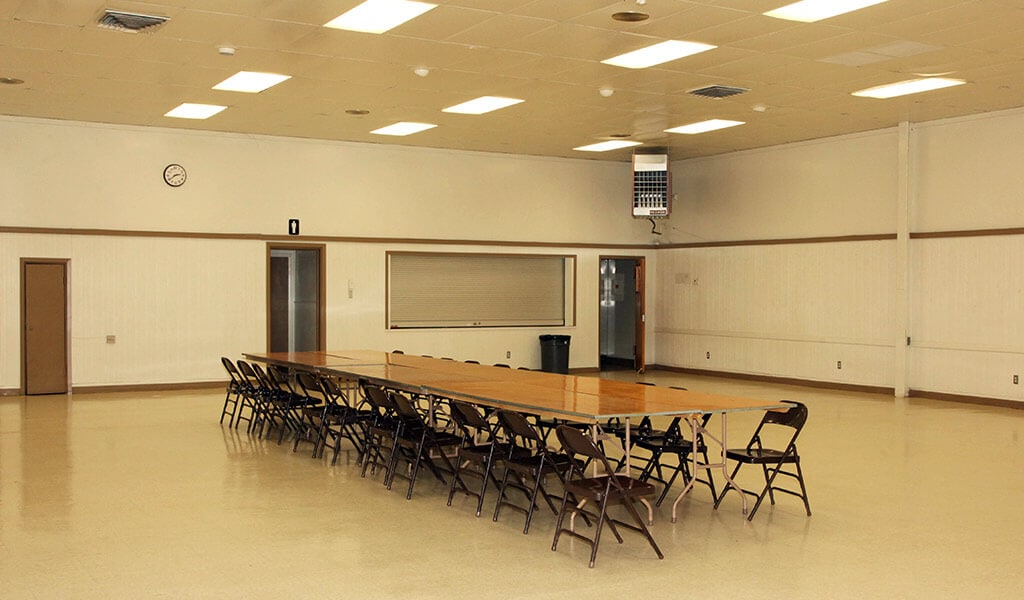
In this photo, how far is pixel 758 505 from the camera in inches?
233

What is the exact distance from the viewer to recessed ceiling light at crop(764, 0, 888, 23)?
22.9ft

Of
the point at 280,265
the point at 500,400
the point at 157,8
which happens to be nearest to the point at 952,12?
the point at 500,400

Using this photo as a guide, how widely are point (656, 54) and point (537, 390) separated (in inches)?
135

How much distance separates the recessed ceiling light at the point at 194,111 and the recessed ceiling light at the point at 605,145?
17.0 ft

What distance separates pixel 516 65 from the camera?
29.2 feet

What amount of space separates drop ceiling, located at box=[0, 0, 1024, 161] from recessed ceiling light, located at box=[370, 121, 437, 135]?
27cm

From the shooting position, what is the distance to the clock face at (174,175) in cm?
1258

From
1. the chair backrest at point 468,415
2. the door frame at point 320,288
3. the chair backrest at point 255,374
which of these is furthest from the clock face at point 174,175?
the chair backrest at point 468,415

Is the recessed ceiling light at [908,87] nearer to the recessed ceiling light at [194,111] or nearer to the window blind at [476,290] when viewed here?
the window blind at [476,290]

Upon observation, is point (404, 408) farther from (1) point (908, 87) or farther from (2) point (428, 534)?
(1) point (908, 87)

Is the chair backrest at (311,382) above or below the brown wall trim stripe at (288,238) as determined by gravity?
below

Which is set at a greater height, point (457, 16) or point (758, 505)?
point (457, 16)

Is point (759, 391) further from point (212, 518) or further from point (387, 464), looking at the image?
point (212, 518)

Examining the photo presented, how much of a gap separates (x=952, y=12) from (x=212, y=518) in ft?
19.9
